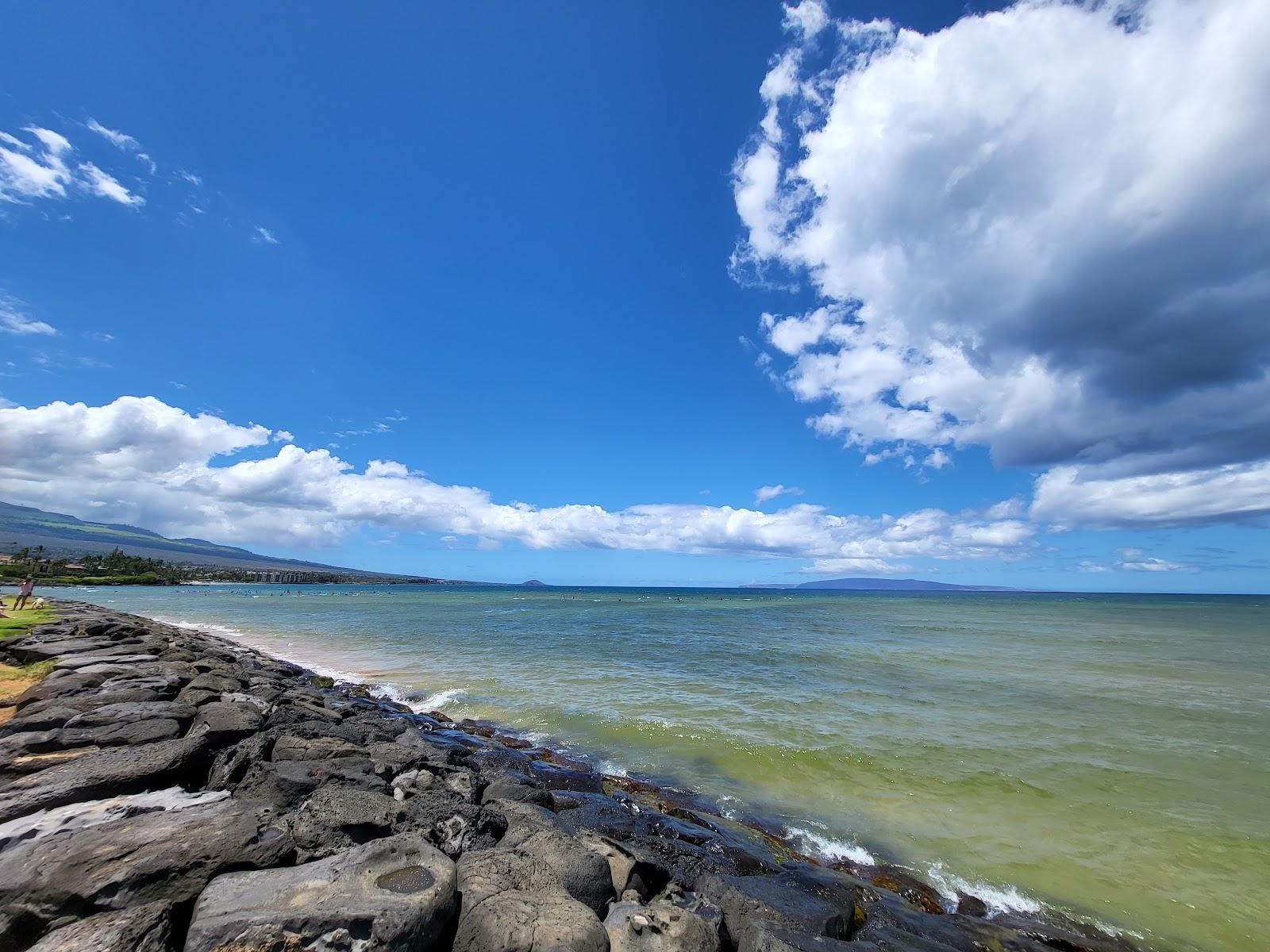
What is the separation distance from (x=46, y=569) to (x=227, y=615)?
70.1 metres

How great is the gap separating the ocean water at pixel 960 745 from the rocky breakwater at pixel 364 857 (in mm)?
1216

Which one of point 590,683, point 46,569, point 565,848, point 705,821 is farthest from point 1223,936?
point 46,569

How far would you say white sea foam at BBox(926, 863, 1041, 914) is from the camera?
6484 mm

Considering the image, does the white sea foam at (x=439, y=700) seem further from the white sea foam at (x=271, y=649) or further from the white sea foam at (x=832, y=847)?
the white sea foam at (x=832, y=847)

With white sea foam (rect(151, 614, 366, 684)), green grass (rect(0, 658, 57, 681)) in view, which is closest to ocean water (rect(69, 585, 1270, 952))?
white sea foam (rect(151, 614, 366, 684))

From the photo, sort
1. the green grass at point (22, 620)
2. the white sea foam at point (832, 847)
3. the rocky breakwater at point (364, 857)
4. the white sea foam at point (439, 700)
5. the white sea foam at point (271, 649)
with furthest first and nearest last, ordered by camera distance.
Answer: the white sea foam at point (271, 649), the green grass at point (22, 620), the white sea foam at point (439, 700), the white sea foam at point (832, 847), the rocky breakwater at point (364, 857)

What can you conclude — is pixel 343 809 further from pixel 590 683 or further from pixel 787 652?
pixel 787 652

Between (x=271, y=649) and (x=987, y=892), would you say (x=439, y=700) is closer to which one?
(x=987, y=892)

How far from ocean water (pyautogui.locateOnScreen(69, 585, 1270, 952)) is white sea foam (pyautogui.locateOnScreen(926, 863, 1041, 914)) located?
0.03m

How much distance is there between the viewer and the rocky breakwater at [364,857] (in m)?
3.69

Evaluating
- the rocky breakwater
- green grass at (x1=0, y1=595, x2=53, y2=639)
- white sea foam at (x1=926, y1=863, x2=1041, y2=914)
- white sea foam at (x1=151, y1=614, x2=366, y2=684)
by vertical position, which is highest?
green grass at (x1=0, y1=595, x2=53, y2=639)

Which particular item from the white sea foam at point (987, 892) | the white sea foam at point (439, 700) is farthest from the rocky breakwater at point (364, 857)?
the white sea foam at point (439, 700)

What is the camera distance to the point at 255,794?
616cm

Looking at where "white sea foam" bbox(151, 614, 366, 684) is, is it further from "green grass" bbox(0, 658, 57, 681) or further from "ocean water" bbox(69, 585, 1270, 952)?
"green grass" bbox(0, 658, 57, 681)
